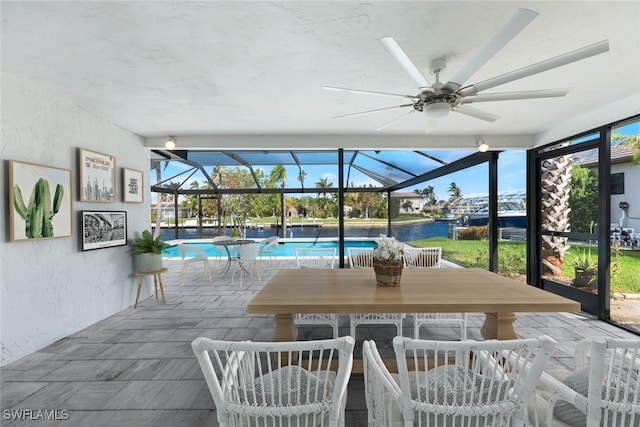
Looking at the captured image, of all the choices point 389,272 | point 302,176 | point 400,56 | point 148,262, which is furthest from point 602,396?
point 302,176

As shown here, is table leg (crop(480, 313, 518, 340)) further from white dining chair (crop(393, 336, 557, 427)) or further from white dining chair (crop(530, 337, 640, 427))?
white dining chair (crop(393, 336, 557, 427))

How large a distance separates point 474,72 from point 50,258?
390 centimetres

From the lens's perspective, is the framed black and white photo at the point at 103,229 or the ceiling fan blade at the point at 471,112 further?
the framed black and white photo at the point at 103,229

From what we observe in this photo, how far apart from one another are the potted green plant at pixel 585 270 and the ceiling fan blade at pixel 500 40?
3.52 meters

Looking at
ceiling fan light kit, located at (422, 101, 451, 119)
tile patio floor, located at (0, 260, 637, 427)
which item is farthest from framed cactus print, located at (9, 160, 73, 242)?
ceiling fan light kit, located at (422, 101, 451, 119)

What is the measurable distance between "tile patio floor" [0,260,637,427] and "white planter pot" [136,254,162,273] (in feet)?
1.72

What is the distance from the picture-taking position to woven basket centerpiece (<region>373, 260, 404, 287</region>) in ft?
7.27

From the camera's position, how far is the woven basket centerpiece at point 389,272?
7.27 ft

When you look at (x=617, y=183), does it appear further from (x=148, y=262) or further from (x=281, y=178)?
(x=281, y=178)

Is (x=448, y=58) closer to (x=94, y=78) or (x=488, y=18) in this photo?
(x=488, y=18)

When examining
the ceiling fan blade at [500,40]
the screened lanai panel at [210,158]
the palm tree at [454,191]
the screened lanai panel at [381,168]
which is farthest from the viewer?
the palm tree at [454,191]

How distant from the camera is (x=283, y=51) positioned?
210cm

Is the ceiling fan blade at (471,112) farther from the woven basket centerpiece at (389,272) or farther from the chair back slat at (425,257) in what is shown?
the chair back slat at (425,257)

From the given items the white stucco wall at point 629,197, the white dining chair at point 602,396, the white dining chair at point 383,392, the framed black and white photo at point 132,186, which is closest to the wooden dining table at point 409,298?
the white dining chair at point 383,392
